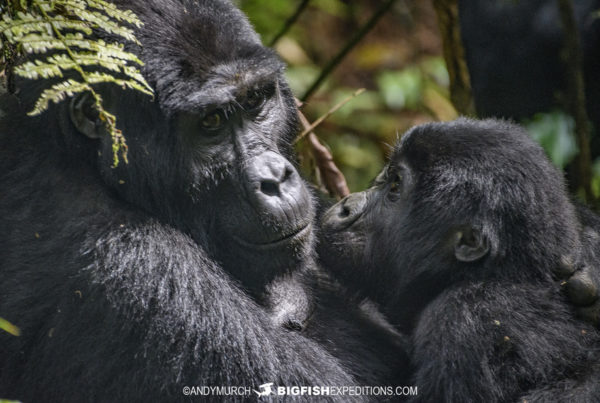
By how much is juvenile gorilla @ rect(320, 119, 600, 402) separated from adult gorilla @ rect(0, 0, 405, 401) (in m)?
0.48

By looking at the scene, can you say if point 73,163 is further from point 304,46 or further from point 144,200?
point 304,46

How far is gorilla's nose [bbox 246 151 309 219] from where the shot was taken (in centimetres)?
331

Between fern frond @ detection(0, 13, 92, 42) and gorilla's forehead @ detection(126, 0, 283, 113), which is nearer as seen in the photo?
fern frond @ detection(0, 13, 92, 42)

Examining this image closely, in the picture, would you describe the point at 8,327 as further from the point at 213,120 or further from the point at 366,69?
the point at 366,69

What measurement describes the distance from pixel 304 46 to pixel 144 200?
24.8 ft

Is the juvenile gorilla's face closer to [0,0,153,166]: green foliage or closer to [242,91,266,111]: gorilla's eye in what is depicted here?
[242,91,266,111]: gorilla's eye

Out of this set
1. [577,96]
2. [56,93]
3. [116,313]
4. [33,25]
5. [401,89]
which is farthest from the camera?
[401,89]

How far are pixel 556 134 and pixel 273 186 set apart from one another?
8.72 feet

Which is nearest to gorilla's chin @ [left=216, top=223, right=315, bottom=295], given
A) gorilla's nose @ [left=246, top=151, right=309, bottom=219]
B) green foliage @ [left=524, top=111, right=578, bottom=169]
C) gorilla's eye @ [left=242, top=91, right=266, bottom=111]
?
gorilla's nose @ [left=246, top=151, right=309, bottom=219]

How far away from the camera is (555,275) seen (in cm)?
355

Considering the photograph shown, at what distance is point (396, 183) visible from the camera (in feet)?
13.1

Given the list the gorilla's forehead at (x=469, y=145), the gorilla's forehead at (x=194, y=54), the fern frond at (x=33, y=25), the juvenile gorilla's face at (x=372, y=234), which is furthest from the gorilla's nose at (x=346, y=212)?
the fern frond at (x=33, y=25)

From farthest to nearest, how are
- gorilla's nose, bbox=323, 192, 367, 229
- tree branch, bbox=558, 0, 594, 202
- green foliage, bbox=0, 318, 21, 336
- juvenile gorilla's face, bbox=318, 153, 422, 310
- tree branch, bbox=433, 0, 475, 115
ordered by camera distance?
tree branch, bbox=433, 0, 475, 115 → tree branch, bbox=558, 0, 594, 202 → gorilla's nose, bbox=323, 192, 367, 229 → juvenile gorilla's face, bbox=318, 153, 422, 310 → green foliage, bbox=0, 318, 21, 336

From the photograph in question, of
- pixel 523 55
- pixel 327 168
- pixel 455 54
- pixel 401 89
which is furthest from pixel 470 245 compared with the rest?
pixel 401 89
